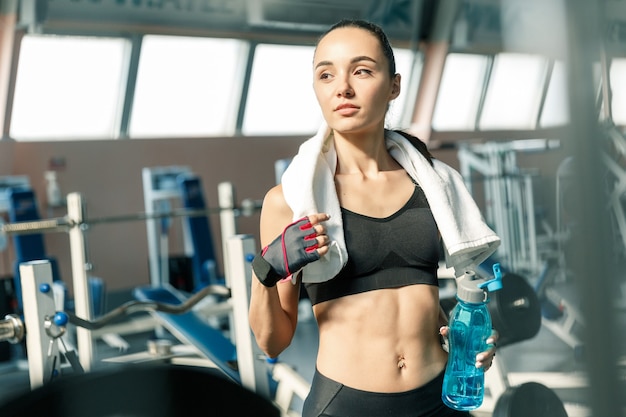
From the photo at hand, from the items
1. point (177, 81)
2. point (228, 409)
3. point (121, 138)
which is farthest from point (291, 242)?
point (177, 81)

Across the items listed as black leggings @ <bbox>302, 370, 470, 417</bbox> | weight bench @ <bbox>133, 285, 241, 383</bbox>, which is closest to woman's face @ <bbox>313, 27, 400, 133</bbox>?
black leggings @ <bbox>302, 370, 470, 417</bbox>

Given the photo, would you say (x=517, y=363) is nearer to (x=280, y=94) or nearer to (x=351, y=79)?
(x=351, y=79)

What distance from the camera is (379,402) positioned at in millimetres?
1074

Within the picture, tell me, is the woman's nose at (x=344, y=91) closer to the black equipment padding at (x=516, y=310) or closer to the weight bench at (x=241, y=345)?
the weight bench at (x=241, y=345)

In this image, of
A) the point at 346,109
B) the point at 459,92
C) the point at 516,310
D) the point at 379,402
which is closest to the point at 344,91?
the point at 346,109

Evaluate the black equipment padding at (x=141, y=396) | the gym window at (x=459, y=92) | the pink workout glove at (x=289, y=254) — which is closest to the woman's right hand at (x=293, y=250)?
the pink workout glove at (x=289, y=254)

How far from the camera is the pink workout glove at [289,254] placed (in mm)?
984

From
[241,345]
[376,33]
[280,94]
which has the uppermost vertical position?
[280,94]

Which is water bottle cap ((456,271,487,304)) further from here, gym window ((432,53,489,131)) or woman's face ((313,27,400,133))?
gym window ((432,53,489,131))

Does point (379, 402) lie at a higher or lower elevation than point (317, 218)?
lower

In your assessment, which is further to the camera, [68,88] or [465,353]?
[68,88]

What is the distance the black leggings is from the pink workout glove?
0.62 feet

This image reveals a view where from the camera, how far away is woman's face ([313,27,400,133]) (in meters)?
1.06

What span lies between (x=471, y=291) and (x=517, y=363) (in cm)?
130
